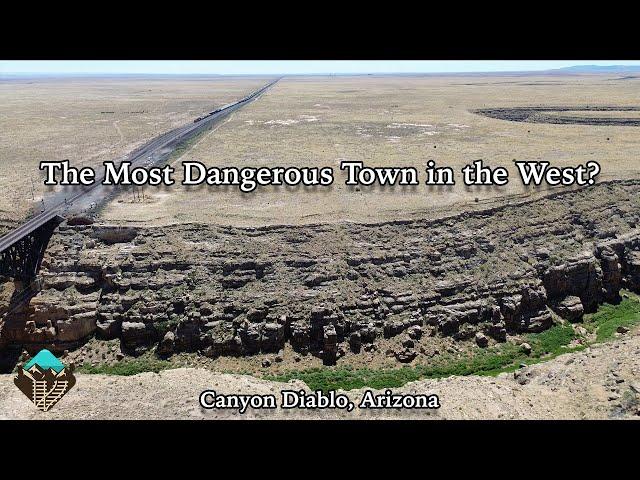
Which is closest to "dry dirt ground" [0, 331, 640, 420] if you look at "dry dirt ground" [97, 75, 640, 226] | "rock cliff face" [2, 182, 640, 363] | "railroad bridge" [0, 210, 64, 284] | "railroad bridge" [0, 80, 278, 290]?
"rock cliff face" [2, 182, 640, 363]

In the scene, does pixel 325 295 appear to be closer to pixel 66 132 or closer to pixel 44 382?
pixel 44 382

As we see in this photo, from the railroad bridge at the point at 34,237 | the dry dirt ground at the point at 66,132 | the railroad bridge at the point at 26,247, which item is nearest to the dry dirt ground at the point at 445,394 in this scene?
the railroad bridge at the point at 26,247

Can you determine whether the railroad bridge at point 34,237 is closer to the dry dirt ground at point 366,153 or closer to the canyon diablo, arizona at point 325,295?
the canyon diablo, arizona at point 325,295

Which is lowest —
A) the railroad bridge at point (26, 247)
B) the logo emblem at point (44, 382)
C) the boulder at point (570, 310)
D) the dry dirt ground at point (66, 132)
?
the logo emblem at point (44, 382)

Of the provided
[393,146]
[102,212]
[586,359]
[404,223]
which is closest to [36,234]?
[102,212]

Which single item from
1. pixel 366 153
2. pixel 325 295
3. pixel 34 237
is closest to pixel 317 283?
pixel 325 295
